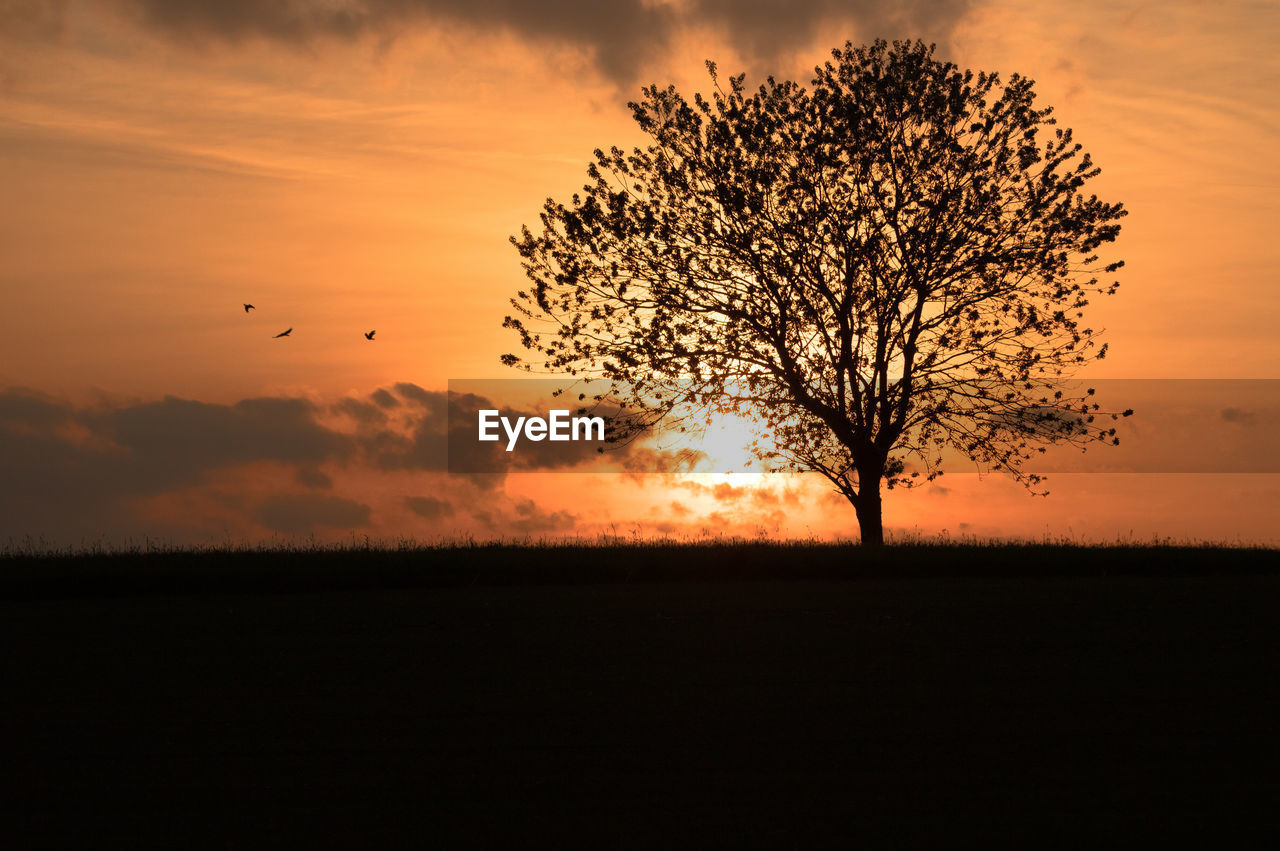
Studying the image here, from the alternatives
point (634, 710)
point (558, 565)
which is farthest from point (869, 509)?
point (634, 710)

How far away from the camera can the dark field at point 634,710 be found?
395 inches

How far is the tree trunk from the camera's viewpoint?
2975cm

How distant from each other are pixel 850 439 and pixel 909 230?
18.3 feet

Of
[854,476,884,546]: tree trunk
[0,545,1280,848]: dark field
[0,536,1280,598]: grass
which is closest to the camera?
[0,545,1280,848]: dark field

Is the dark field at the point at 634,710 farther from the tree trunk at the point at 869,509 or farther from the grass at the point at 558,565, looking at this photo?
the tree trunk at the point at 869,509

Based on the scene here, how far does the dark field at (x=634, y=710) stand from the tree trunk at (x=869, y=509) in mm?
5568

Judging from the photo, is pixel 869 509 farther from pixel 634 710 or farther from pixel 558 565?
pixel 634 710

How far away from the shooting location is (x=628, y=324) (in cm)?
2905

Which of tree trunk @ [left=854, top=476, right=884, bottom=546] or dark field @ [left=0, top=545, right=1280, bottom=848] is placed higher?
tree trunk @ [left=854, top=476, right=884, bottom=546]

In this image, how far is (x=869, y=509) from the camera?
30016 mm

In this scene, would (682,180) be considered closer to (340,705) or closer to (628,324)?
(628,324)

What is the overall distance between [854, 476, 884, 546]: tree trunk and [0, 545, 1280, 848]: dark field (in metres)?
5.57

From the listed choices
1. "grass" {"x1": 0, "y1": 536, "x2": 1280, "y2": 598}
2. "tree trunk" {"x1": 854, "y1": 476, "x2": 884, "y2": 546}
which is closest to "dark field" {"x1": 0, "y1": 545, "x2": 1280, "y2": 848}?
"grass" {"x1": 0, "y1": 536, "x2": 1280, "y2": 598}

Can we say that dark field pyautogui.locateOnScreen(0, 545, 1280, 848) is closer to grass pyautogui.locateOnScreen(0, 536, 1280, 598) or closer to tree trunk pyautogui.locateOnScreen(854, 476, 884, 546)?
grass pyautogui.locateOnScreen(0, 536, 1280, 598)
